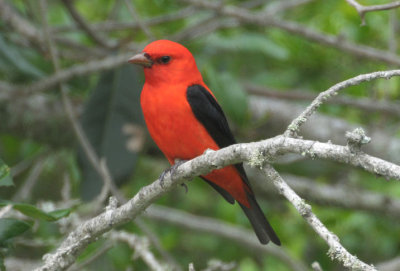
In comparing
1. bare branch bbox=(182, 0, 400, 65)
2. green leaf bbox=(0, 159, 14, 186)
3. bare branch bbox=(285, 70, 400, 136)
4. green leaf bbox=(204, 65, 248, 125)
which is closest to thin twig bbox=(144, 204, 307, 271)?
green leaf bbox=(204, 65, 248, 125)

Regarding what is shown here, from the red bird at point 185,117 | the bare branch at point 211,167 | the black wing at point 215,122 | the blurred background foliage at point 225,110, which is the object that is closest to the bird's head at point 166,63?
the red bird at point 185,117

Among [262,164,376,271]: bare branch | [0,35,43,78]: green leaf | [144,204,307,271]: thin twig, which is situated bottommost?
[144,204,307,271]: thin twig

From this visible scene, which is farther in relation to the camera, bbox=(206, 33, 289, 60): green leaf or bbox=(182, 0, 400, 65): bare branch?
bbox=(206, 33, 289, 60): green leaf

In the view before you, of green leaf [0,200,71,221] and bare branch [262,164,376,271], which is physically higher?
bare branch [262,164,376,271]

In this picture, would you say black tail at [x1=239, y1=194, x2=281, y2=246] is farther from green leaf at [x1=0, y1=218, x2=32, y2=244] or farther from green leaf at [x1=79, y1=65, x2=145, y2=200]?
green leaf at [x1=0, y1=218, x2=32, y2=244]

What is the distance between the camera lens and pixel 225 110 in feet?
16.2

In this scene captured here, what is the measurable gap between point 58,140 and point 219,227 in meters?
1.74

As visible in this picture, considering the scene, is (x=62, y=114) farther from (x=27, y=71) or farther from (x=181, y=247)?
(x=181, y=247)

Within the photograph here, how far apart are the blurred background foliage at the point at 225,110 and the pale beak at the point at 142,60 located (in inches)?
26.3

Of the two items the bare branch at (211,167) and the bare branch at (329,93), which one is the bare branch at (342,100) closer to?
the bare branch at (211,167)

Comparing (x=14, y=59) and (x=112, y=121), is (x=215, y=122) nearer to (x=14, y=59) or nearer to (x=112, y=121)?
(x=112, y=121)

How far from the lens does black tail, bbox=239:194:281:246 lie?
369 centimetres

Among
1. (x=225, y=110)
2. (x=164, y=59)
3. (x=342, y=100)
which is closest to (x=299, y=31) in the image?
(x=342, y=100)

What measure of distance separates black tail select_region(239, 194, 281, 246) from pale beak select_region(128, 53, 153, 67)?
112 cm
